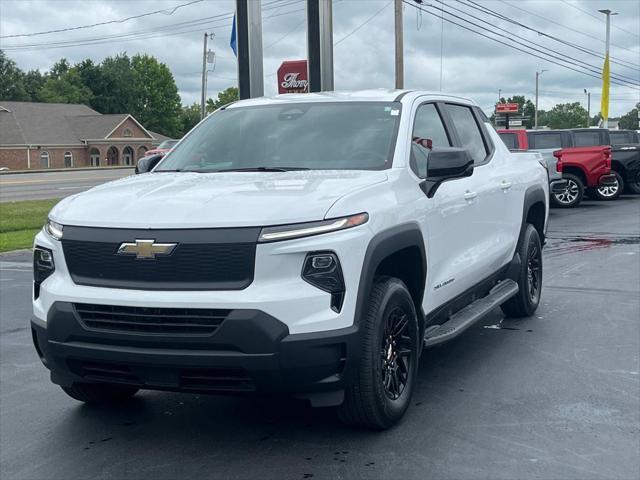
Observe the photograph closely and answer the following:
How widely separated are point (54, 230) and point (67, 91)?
106 meters

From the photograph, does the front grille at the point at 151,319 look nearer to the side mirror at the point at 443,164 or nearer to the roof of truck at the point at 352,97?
the side mirror at the point at 443,164

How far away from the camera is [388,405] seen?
453cm

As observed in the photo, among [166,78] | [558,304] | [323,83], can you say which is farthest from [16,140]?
[558,304]

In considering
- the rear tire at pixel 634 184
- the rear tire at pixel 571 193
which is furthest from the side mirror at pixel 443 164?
the rear tire at pixel 634 184

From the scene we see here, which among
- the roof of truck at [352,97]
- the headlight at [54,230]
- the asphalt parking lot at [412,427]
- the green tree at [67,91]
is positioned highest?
the green tree at [67,91]

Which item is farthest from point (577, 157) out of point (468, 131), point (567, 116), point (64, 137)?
point (567, 116)

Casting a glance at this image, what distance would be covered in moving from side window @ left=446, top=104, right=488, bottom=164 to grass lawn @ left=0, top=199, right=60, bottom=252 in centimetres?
951

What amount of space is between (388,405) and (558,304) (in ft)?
14.0

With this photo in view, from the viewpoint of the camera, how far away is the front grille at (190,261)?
3.91 m

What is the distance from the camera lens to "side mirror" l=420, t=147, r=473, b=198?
16.5 ft

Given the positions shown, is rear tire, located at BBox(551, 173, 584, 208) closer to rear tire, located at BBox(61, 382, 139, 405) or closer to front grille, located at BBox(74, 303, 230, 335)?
rear tire, located at BBox(61, 382, 139, 405)

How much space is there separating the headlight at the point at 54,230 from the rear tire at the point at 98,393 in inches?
41.8

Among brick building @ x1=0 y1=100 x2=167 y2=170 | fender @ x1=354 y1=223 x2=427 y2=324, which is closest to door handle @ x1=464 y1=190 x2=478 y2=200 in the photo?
fender @ x1=354 y1=223 x2=427 y2=324

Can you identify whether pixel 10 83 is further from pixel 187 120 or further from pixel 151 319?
pixel 151 319
